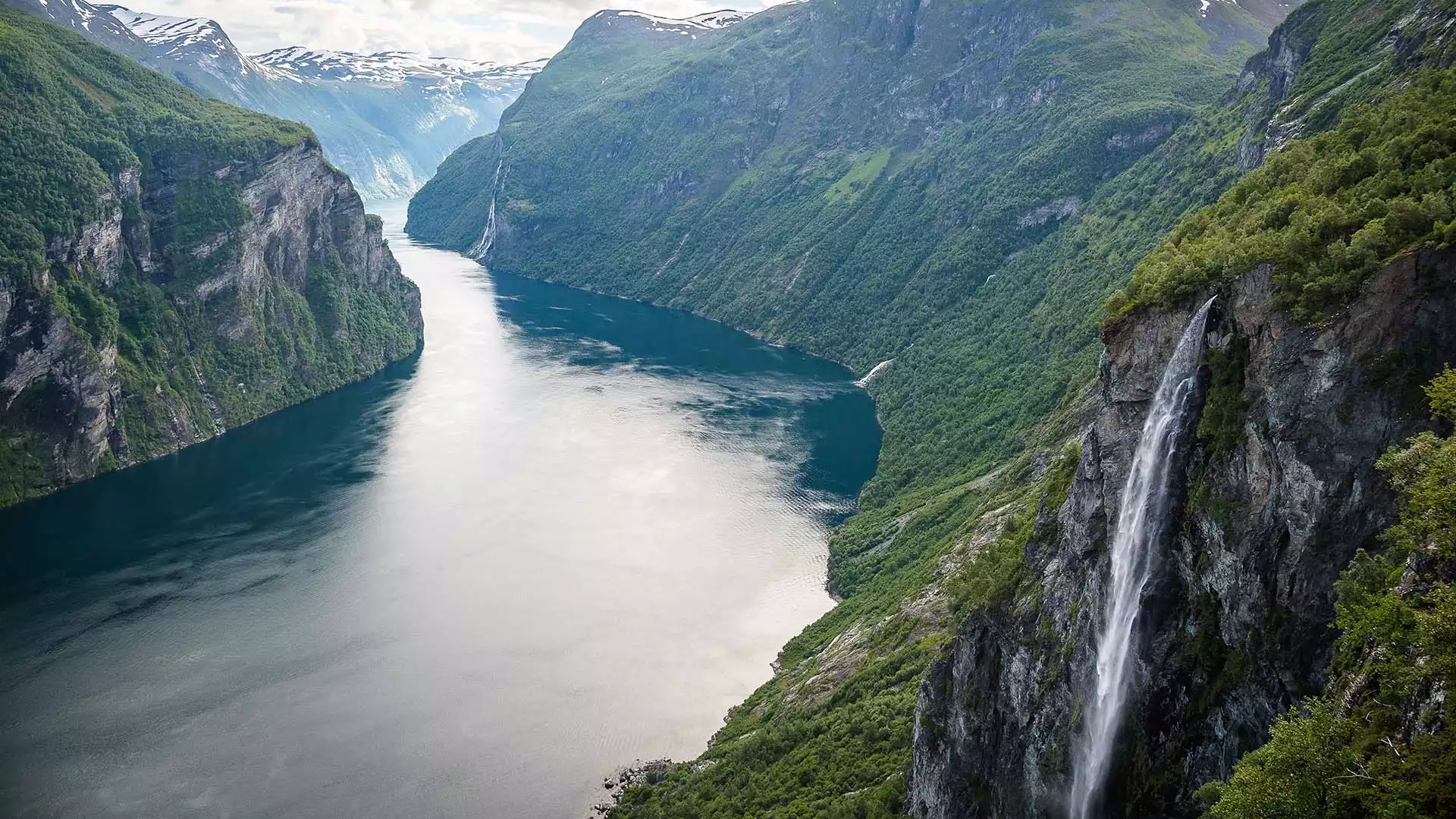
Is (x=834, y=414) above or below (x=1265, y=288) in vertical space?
below

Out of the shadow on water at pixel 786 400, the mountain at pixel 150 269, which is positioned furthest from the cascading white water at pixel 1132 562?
the mountain at pixel 150 269

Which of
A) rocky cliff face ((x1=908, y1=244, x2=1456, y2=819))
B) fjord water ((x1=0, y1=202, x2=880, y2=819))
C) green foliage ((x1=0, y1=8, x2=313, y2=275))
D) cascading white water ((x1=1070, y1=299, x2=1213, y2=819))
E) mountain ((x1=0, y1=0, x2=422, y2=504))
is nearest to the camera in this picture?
rocky cliff face ((x1=908, y1=244, x2=1456, y2=819))

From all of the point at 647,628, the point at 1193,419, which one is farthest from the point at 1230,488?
the point at 647,628

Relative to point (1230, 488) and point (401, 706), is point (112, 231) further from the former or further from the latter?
point (1230, 488)

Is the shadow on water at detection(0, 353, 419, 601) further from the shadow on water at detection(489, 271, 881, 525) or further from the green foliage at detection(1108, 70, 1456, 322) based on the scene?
the green foliage at detection(1108, 70, 1456, 322)

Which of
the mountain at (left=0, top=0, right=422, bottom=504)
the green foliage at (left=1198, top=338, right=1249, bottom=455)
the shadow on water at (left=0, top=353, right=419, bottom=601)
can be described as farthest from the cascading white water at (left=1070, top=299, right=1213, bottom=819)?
the mountain at (left=0, top=0, right=422, bottom=504)

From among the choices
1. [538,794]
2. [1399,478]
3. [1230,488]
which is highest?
[1399,478]

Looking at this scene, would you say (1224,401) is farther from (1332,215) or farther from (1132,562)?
(1332,215)

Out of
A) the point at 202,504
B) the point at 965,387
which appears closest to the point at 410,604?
the point at 202,504
